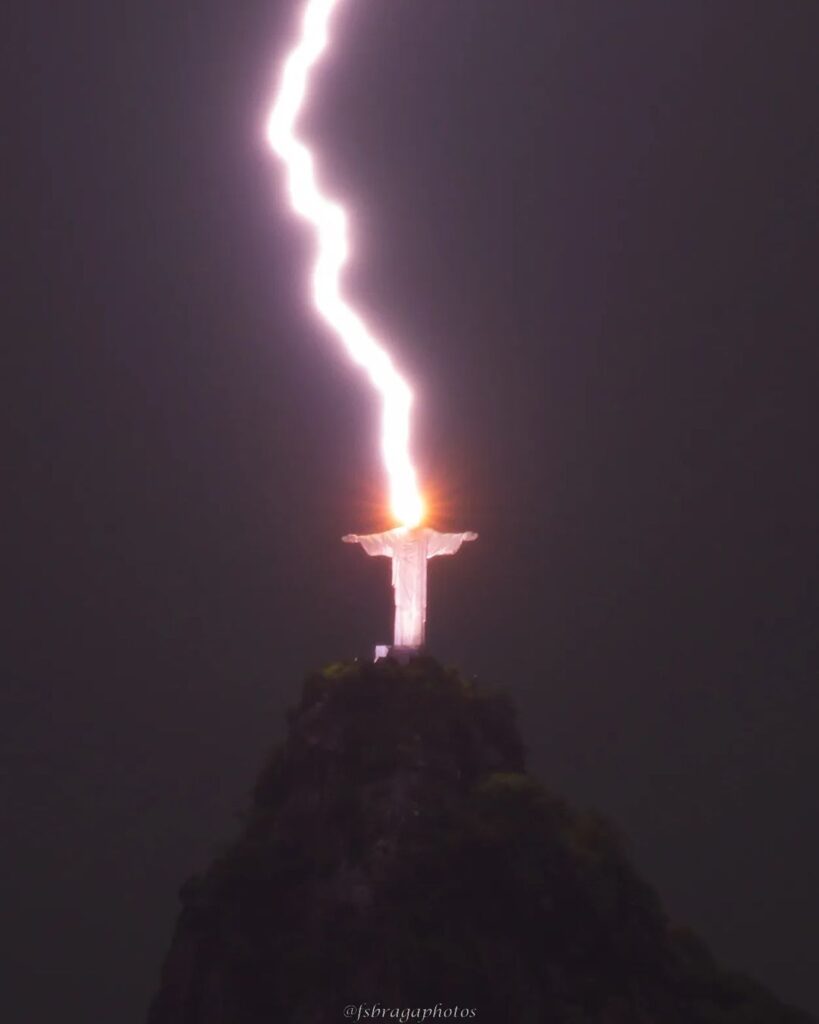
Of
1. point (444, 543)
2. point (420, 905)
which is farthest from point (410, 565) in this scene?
point (420, 905)

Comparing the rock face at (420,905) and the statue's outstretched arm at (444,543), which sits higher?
Result: the statue's outstretched arm at (444,543)

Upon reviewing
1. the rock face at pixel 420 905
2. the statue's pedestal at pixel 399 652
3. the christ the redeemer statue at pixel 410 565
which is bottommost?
the rock face at pixel 420 905

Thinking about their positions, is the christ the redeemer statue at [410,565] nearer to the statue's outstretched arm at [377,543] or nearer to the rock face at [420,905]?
the statue's outstretched arm at [377,543]

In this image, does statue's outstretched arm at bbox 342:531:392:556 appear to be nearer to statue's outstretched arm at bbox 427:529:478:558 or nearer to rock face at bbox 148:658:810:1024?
statue's outstretched arm at bbox 427:529:478:558

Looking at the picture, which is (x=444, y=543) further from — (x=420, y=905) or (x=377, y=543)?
(x=420, y=905)

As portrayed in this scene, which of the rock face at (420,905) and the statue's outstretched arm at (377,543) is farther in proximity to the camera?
the statue's outstretched arm at (377,543)

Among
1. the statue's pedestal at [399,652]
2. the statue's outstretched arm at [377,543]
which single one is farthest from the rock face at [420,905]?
the statue's outstretched arm at [377,543]
